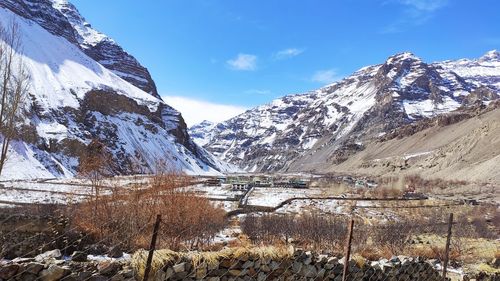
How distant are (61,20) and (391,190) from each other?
145 m

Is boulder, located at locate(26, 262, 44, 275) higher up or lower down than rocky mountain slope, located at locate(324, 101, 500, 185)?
lower down

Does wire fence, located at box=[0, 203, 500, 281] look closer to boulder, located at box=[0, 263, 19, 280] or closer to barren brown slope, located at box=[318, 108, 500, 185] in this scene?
boulder, located at box=[0, 263, 19, 280]

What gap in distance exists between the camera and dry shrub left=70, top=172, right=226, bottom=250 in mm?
16109

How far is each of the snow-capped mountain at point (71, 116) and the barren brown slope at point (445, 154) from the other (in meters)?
48.5

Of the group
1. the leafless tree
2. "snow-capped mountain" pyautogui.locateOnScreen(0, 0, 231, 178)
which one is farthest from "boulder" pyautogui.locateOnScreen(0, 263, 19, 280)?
"snow-capped mountain" pyautogui.locateOnScreen(0, 0, 231, 178)

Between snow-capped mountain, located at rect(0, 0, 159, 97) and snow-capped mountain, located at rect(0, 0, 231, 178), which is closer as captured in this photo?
snow-capped mountain, located at rect(0, 0, 231, 178)

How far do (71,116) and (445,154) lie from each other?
266 ft

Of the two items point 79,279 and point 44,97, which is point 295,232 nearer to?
point 79,279

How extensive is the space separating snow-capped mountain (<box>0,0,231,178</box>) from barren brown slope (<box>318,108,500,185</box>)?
4852cm

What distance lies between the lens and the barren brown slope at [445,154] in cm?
7694

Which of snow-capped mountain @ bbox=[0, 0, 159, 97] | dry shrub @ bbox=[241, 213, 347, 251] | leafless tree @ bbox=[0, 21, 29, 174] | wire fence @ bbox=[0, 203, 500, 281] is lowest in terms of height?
dry shrub @ bbox=[241, 213, 347, 251]

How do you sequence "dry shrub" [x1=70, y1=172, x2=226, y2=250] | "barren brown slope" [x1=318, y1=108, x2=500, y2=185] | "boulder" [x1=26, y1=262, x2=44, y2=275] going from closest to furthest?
"boulder" [x1=26, y1=262, x2=44, y2=275] → "dry shrub" [x1=70, y1=172, x2=226, y2=250] → "barren brown slope" [x1=318, y1=108, x2=500, y2=185]

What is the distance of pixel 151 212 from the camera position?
17.0m

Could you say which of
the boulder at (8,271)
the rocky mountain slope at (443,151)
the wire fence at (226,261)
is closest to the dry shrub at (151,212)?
the wire fence at (226,261)
